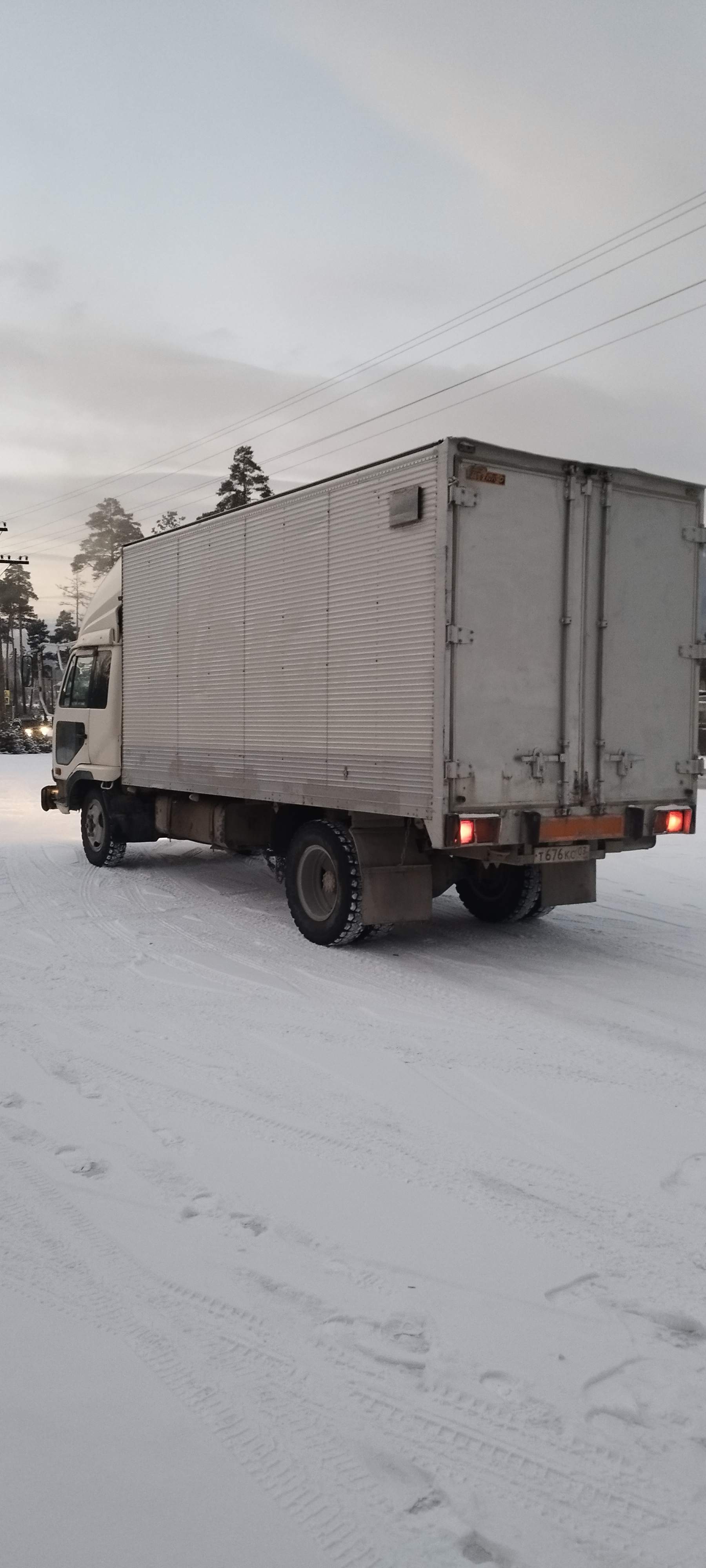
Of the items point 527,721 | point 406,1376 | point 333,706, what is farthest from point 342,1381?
point 333,706

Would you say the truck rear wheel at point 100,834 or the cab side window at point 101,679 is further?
the cab side window at point 101,679

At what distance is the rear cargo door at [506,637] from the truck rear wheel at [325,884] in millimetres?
Result: 1380

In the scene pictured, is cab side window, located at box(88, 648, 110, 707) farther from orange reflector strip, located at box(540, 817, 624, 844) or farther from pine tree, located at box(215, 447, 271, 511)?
pine tree, located at box(215, 447, 271, 511)

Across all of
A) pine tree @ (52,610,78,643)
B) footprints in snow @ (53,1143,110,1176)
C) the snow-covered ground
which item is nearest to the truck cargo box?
the snow-covered ground

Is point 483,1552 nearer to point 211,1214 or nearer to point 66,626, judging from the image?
point 211,1214

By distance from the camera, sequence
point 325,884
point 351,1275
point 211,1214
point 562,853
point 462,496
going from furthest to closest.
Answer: point 325,884 < point 562,853 < point 462,496 < point 211,1214 < point 351,1275

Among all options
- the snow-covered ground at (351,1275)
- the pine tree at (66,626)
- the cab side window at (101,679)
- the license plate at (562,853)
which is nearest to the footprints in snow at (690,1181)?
the snow-covered ground at (351,1275)

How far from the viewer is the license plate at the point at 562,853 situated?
762 centimetres

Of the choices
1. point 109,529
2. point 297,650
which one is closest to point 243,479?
point 109,529

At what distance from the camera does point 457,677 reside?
7066mm

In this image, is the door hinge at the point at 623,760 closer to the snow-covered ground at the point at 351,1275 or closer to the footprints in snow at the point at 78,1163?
the snow-covered ground at the point at 351,1275

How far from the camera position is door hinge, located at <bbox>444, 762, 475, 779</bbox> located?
702cm

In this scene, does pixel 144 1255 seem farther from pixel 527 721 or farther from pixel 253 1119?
pixel 527 721

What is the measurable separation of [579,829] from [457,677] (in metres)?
1.50
